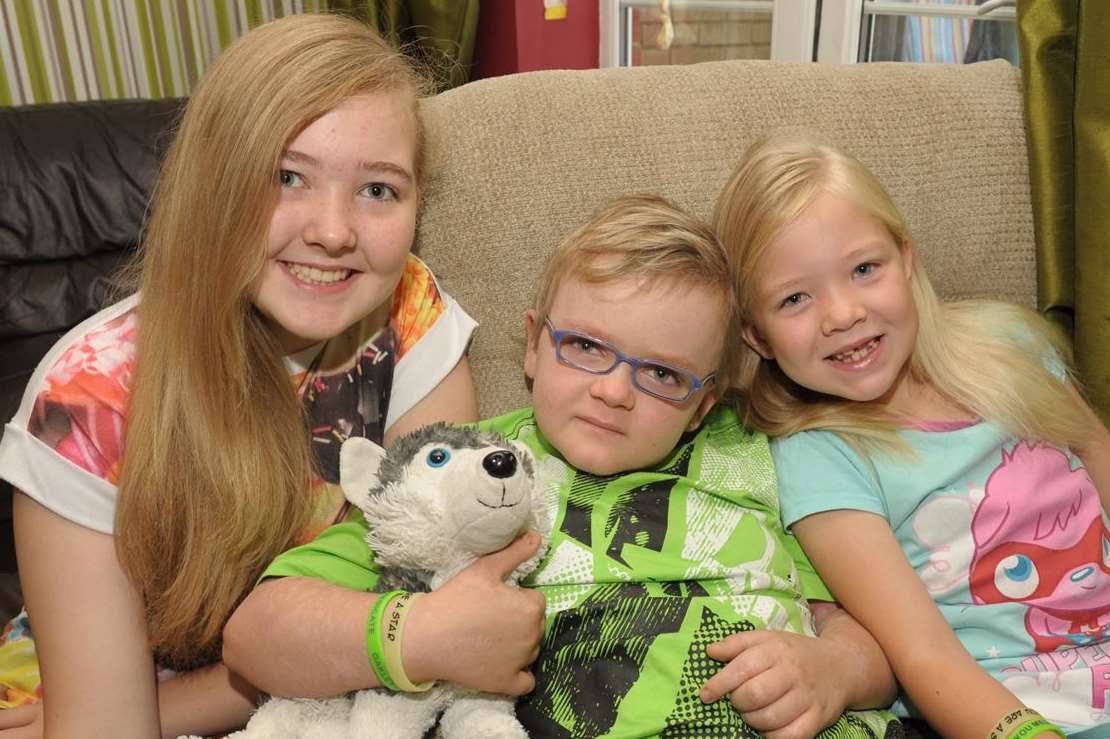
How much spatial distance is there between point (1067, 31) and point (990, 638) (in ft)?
3.01

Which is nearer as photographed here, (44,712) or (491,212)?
(44,712)

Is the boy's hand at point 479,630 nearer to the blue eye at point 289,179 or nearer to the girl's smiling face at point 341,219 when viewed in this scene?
the girl's smiling face at point 341,219

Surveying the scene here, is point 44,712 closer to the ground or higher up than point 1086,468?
closer to the ground

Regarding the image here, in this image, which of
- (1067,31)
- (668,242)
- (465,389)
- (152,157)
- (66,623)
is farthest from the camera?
(152,157)

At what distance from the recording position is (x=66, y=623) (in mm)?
995

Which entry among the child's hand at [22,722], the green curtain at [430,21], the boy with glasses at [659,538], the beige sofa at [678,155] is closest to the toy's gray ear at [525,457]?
the boy with glasses at [659,538]

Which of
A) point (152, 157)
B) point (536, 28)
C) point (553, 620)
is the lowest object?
point (553, 620)

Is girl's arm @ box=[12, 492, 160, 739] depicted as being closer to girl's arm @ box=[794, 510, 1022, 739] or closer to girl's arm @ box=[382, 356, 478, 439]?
girl's arm @ box=[382, 356, 478, 439]

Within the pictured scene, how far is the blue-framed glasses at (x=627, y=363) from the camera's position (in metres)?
1.07

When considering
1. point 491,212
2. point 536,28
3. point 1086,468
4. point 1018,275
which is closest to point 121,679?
point 491,212

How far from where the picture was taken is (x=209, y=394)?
1043mm

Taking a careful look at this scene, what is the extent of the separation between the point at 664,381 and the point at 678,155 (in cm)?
42

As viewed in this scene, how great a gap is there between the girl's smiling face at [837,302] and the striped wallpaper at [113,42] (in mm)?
2725

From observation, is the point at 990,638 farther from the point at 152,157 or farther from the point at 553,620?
the point at 152,157
